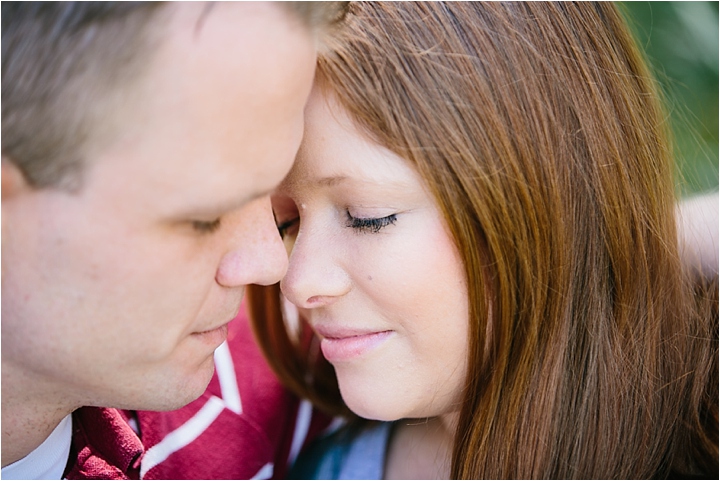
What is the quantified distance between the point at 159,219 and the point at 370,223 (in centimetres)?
46

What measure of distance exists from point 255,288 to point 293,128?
91cm

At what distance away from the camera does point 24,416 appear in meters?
1.28

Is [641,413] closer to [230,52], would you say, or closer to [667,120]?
[667,120]

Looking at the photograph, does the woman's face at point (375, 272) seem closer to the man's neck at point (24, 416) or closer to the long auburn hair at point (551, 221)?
the long auburn hair at point (551, 221)

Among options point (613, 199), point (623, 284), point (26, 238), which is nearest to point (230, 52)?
point (26, 238)

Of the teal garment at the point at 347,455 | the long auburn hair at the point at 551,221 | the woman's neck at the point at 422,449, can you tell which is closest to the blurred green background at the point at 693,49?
the long auburn hair at the point at 551,221

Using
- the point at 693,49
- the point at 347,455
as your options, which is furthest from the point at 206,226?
the point at 693,49

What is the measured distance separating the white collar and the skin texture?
0.53 ft

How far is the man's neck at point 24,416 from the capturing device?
1232mm

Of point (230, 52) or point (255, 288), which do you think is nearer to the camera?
point (230, 52)

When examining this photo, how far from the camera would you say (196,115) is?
102cm

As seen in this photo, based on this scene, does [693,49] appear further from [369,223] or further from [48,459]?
[48,459]

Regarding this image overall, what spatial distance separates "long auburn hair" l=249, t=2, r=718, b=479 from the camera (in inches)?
52.0

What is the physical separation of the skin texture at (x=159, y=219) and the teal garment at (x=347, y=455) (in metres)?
0.69
